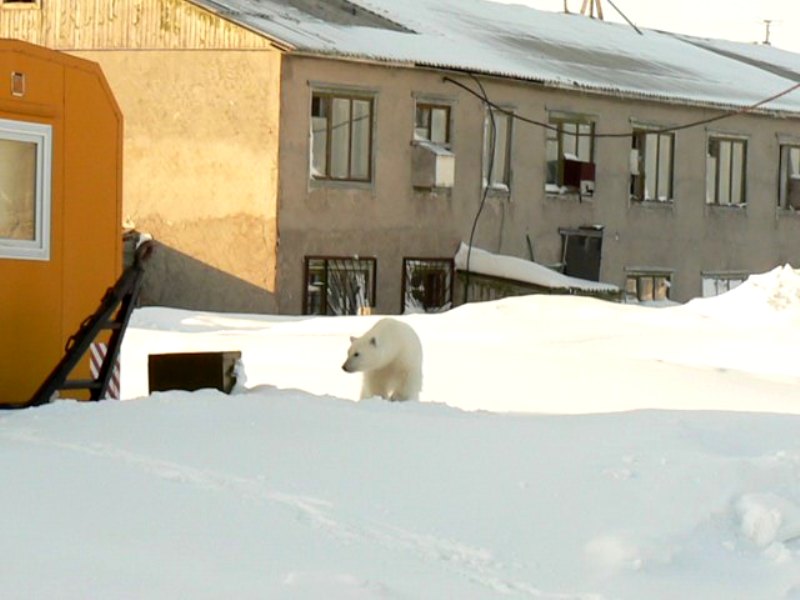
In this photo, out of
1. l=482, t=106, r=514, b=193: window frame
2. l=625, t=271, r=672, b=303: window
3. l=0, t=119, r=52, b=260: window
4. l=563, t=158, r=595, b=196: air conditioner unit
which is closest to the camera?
l=0, t=119, r=52, b=260: window

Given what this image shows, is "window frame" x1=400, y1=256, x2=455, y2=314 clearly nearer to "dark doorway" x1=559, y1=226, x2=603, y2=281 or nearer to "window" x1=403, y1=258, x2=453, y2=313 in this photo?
"window" x1=403, y1=258, x2=453, y2=313

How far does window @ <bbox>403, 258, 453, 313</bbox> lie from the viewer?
3117 cm

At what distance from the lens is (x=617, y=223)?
35625mm

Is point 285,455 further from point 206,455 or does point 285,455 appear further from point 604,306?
point 604,306

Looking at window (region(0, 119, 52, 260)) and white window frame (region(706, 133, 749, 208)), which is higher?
white window frame (region(706, 133, 749, 208))

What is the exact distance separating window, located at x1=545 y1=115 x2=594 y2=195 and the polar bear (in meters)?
18.1

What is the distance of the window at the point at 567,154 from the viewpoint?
3419cm

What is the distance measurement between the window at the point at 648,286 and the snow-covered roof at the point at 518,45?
3.40 m

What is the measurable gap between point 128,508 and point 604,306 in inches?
692

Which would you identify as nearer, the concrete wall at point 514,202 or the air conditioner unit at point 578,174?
the concrete wall at point 514,202

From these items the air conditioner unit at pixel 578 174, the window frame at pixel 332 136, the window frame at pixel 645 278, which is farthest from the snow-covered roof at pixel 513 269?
the window frame at pixel 645 278

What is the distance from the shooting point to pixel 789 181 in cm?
3959

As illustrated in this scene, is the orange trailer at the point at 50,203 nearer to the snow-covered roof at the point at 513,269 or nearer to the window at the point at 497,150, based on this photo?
the snow-covered roof at the point at 513,269

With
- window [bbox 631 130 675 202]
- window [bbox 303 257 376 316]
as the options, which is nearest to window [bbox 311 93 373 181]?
window [bbox 303 257 376 316]
